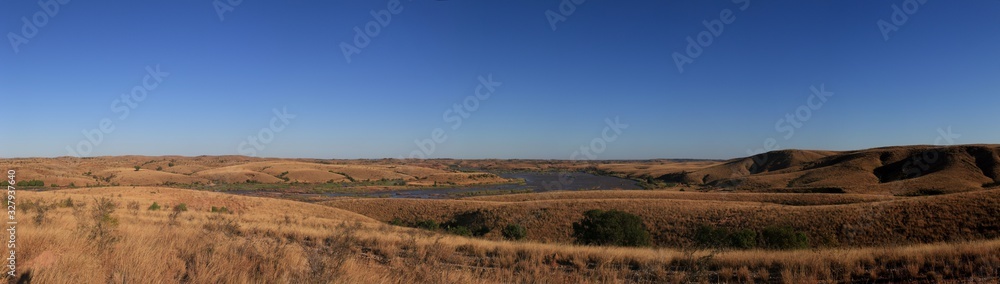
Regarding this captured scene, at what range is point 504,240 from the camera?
724 inches

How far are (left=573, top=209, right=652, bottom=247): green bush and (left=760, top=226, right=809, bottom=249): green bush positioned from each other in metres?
5.39

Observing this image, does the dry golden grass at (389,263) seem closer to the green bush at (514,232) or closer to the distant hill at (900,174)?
the green bush at (514,232)

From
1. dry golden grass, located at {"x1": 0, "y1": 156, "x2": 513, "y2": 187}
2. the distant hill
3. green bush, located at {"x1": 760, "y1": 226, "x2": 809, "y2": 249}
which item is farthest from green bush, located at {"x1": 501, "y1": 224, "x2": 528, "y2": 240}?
dry golden grass, located at {"x1": 0, "y1": 156, "x2": 513, "y2": 187}

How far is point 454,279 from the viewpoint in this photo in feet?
18.3

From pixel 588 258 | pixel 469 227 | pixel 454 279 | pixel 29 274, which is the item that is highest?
pixel 29 274

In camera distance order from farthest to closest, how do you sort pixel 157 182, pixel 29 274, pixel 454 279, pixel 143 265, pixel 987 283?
pixel 157 182
pixel 987 283
pixel 454 279
pixel 143 265
pixel 29 274

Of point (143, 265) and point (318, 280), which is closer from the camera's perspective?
point (318, 280)

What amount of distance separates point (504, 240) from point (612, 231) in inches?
292

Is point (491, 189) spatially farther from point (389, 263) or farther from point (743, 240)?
point (389, 263)

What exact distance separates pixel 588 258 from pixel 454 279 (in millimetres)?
5730

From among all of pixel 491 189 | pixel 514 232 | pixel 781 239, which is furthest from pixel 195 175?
pixel 781 239

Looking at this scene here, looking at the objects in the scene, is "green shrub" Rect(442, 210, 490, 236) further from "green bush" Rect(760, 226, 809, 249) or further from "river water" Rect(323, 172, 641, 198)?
"river water" Rect(323, 172, 641, 198)

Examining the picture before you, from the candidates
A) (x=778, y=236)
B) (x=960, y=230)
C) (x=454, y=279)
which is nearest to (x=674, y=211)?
(x=778, y=236)

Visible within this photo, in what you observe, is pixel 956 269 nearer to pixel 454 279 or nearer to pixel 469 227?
pixel 454 279
